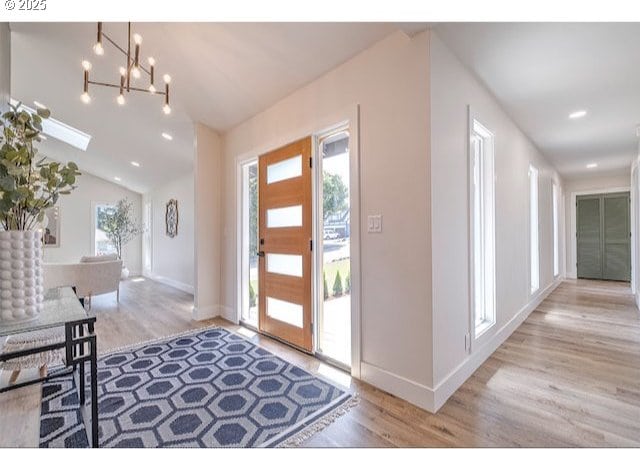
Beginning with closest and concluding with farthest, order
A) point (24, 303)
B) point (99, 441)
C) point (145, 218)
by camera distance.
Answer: point (24, 303)
point (99, 441)
point (145, 218)

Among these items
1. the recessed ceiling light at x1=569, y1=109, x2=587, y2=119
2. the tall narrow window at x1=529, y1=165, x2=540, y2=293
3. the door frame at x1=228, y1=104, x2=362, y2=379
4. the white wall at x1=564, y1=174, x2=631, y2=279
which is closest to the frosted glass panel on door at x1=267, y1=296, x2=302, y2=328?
the door frame at x1=228, y1=104, x2=362, y2=379

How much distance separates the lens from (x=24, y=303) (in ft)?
4.48

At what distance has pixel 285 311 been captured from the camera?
3.02 m

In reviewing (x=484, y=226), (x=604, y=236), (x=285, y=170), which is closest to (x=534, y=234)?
(x=484, y=226)

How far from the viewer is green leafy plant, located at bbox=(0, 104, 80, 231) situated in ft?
4.36

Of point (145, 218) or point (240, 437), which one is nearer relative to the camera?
point (240, 437)

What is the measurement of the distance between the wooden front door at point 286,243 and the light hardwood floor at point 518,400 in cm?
25

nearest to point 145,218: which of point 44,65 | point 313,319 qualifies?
point 44,65

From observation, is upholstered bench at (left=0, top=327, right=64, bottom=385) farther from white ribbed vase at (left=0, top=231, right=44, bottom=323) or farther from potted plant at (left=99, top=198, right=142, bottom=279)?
potted plant at (left=99, top=198, right=142, bottom=279)

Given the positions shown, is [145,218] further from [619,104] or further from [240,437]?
[619,104]

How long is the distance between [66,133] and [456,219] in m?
6.96

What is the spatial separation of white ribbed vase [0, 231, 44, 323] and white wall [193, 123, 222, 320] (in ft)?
8.29

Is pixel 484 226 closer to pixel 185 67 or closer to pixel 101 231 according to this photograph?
pixel 185 67

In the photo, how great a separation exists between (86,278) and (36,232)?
402cm
